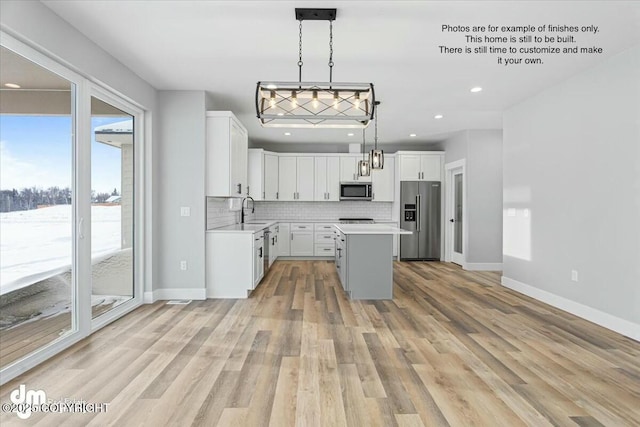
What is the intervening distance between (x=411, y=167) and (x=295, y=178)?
258 centimetres

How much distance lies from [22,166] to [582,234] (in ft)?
17.2

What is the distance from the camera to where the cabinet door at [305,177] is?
772 cm

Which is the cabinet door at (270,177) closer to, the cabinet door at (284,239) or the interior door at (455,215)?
the cabinet door at (284,239)

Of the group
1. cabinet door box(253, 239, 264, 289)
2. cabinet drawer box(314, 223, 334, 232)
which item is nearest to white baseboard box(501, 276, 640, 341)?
cabinet door box(253, 239, 264, 289)

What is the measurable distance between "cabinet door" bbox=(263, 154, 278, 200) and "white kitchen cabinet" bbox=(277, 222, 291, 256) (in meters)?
0.66

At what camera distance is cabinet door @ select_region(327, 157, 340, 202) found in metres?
7.73

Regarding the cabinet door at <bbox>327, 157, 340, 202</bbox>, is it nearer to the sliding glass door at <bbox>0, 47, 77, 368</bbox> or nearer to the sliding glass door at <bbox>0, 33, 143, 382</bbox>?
the sliding glass door at <bbox>0, 33, 143, 382</bbox>

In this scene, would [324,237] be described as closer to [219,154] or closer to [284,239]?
Result: [284,239]

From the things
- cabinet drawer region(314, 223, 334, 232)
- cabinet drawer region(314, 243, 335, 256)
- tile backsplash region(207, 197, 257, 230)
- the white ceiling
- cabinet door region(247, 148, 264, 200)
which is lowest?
cabinet drawer region(314, 243, 335, 256)

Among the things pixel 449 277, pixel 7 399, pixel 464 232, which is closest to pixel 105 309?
pixel 7 399

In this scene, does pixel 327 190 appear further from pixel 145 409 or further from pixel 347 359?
pixel 145 409

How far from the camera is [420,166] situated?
7.55 m

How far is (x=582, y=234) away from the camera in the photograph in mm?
3732

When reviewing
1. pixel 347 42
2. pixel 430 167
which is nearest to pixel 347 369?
pixel 347 42
